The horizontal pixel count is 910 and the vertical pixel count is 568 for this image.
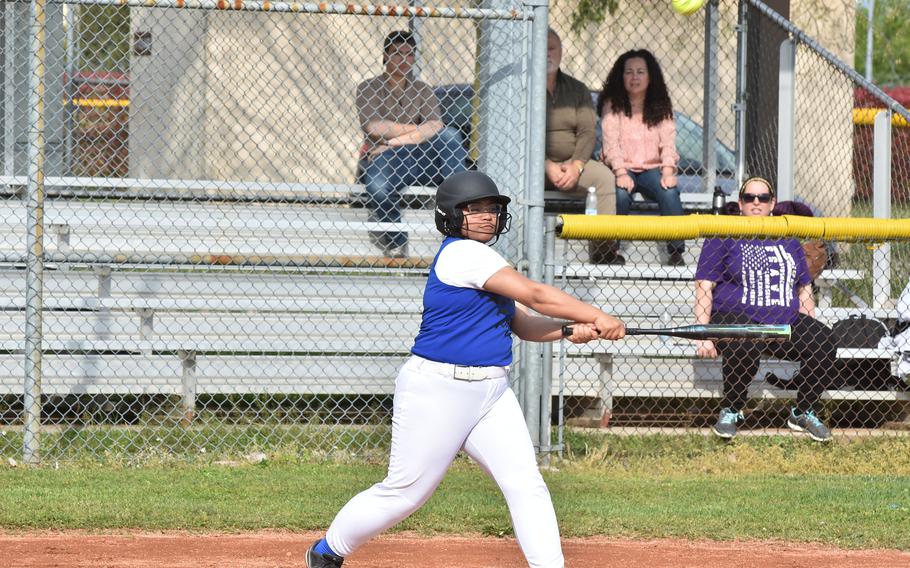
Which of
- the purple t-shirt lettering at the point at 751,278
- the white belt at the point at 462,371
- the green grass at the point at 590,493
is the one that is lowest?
the green grass at the point at 590,493

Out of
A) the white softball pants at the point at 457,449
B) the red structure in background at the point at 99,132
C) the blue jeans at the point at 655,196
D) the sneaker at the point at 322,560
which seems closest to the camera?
the white softball pants at the point at 457,449

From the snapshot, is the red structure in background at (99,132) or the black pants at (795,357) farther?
the red structure in background at (99,132)

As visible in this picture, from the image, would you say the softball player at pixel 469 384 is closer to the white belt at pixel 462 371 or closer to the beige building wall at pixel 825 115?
the white belt at pixel 462 371

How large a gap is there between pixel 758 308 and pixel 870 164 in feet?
23.9

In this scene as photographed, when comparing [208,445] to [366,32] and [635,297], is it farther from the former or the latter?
[366,32]

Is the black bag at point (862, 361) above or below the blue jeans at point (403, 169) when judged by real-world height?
below

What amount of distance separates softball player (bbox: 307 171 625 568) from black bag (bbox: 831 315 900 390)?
409 centimetres

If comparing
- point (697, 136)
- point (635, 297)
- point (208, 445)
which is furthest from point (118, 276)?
point (697, 136)

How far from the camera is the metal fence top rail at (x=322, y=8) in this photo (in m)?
6.65

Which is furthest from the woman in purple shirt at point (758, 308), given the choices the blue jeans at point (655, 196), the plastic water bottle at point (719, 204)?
the blue jeans at point (655, 196)

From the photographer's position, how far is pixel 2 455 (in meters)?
7.13

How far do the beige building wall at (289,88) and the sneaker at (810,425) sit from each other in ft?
11.5

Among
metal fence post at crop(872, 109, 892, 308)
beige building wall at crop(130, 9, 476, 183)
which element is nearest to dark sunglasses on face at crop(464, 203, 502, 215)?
metal fence post at crop(872, 109, 892, 308)

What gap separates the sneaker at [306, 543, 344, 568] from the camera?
4687 millimetres
